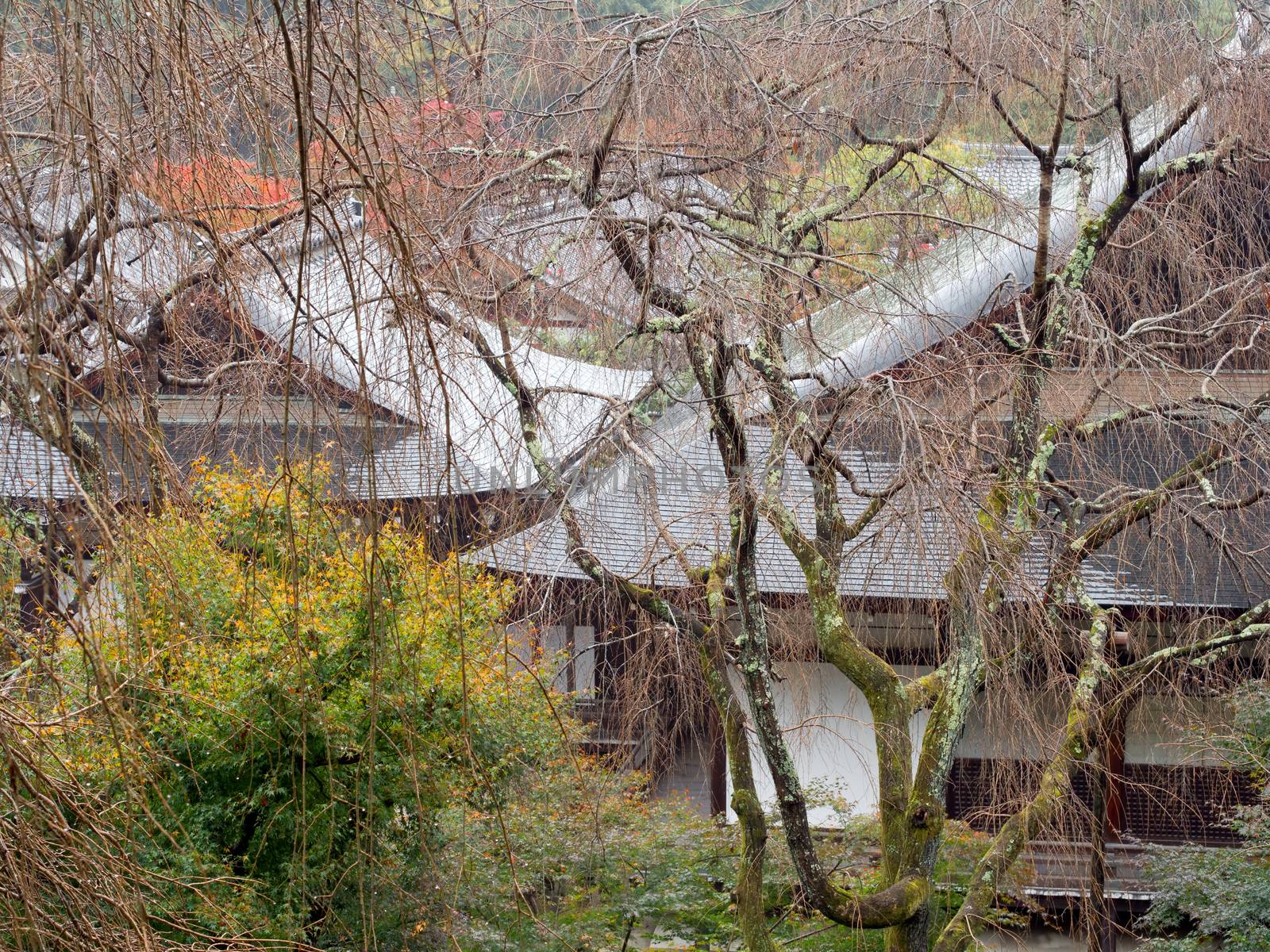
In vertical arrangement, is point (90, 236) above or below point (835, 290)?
below

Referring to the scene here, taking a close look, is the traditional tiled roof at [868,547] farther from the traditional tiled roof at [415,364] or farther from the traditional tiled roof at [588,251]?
the traditional tiled roof at [588,251]

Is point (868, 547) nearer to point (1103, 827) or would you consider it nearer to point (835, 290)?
point (1103, 827)

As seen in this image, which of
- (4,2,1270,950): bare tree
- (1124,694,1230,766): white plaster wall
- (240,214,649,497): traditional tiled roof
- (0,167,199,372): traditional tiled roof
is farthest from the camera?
(1124,694,1230,766): white plaster wall

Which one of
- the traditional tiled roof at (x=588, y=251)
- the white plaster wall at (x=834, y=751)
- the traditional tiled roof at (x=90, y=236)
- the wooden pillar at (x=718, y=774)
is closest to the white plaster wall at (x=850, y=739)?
the white plaster wall at (x=834, y=751)

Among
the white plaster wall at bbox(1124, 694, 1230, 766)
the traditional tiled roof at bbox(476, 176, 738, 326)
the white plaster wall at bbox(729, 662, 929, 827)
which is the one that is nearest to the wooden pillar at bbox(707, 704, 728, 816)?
the white plaster wall at bbox(729, 662, 929, 827)

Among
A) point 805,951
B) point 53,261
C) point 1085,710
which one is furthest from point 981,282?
point 53,261

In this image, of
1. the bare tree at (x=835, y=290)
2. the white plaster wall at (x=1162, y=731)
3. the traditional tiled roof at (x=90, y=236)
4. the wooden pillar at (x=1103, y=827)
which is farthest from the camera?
the white plaster wall at (x=1162, y=731)

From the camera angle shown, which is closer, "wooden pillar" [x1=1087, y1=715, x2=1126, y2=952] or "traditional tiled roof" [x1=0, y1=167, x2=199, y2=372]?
"traditional tiled roof" [x1=0, y1=167, x2=199, y2=372]

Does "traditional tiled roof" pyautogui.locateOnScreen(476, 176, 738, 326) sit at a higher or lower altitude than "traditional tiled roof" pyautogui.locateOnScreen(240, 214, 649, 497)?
higher

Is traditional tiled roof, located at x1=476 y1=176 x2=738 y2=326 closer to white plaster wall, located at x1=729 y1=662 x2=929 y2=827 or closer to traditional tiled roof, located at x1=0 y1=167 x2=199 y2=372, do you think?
traditional tiled roof, located at x1=0 y1=167 x2=199 y2=372

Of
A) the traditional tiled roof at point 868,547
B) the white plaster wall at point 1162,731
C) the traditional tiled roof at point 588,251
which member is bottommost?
the white plaster wall at point 1162,731

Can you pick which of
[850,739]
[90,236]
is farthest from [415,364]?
[850,739]

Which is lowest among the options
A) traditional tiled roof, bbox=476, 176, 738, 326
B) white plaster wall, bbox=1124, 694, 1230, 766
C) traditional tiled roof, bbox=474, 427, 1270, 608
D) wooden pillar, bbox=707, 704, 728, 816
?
wooden pillar, bbox=707, 704, 728, 816

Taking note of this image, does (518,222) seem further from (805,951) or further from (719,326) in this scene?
(805,951)
